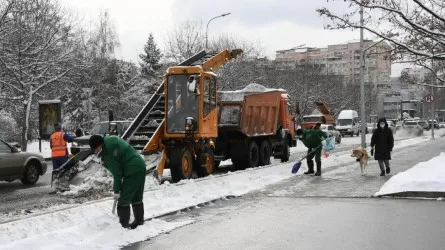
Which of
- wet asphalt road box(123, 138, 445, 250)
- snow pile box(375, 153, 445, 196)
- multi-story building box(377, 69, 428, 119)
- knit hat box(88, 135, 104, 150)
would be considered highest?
multi-story building box(377, 69, 428, 119)

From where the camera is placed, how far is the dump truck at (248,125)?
19031 millimetres

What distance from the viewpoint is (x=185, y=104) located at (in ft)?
52.5

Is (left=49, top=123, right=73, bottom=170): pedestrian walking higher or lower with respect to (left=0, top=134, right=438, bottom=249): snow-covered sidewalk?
higher

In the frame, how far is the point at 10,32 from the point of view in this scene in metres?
27.1

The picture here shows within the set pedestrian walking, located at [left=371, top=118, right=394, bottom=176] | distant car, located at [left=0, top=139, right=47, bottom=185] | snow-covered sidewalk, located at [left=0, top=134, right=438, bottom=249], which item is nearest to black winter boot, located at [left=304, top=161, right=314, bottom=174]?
pedestrian walking, located at [left=371, top=118, right=394, bottom=176]

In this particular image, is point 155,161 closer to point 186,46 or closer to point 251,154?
point 251,154

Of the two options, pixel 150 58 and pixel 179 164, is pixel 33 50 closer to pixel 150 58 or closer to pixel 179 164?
pixel 179 164

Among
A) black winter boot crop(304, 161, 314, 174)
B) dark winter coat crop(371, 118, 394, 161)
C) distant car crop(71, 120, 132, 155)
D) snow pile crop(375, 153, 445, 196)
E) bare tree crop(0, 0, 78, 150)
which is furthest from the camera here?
bare tree crop(0, 0, 78, 150)

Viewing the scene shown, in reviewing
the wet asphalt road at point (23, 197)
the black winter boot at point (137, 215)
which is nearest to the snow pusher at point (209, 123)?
the wet asphalt road at point (23, 197)

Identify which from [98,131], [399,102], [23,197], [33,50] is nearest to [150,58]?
[33,50]

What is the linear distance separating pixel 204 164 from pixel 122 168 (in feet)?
27.4

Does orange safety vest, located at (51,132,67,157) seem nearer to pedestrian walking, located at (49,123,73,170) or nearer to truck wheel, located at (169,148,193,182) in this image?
pedestrian walking, located at (49,123,73,170)

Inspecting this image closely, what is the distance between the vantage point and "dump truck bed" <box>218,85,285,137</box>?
18953 millimetres

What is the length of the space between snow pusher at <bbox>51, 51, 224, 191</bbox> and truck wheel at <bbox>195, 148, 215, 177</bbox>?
5.31 ft
